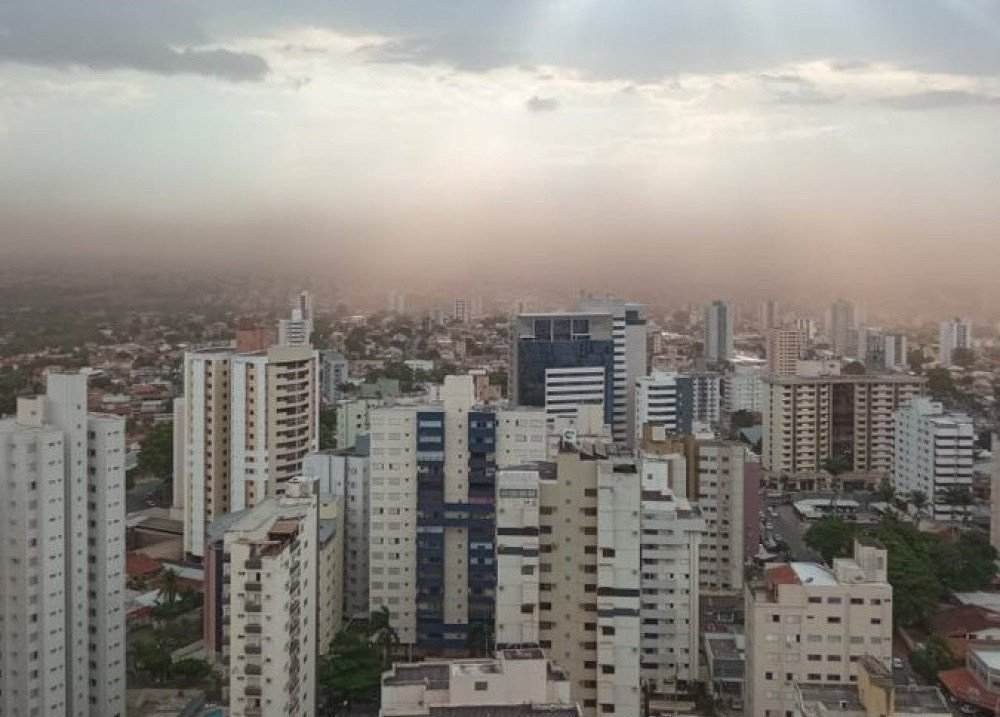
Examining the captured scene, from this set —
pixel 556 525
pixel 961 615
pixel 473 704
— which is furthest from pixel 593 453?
pixel 961 615

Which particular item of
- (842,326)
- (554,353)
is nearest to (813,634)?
(554,353)

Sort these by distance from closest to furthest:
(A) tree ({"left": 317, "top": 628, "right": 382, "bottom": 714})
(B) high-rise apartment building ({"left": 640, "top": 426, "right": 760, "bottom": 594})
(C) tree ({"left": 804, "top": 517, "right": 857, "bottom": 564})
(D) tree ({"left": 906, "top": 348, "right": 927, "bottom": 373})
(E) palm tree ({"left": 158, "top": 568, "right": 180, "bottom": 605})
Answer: (A) tree ({"left": 317, "top": 628, "right": 382, "bottom": 714}), (E) palm tree ({"left": 158, "top": 568, "right": 180, "bottom": 605}), (B) high-rise apartment building ({"left": 640, "top": 426, "right": 760, "bottom": 594}), (C) tree ({"left": 804, "top": 517, "right": 857, "bottom": 564}), (D) tree ({"left": 906, "top": 348, "right": 927, "bottom": 373})

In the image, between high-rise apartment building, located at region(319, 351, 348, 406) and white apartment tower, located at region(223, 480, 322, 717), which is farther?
high-rise apartment building, located at region(319, 351, 348, 406)

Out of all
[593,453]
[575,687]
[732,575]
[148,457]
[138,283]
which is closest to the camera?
[575,687]

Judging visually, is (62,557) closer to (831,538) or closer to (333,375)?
(831,538)

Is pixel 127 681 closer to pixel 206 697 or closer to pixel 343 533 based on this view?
pixel 206 697

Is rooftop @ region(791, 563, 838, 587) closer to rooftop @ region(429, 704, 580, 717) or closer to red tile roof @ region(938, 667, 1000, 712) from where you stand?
red tile roof @ region(938, 667, 1000, 712)

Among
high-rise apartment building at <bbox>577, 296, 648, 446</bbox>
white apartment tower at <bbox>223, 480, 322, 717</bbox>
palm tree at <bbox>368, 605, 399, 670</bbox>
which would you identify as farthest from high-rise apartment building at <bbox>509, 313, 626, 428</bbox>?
white apartment tower at <bbox>223, 480, 322, 717</bbox>
